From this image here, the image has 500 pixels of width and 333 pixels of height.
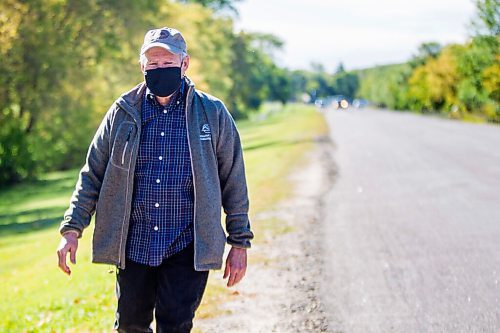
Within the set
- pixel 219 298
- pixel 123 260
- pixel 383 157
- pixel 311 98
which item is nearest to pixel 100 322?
pixel 219 298

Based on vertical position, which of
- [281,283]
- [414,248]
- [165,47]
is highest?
[165,47]

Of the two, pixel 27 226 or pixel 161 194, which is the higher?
pixel 161 194

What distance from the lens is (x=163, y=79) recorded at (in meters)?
3.84

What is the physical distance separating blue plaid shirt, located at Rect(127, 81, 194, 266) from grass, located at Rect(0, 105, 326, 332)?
0.40 meters

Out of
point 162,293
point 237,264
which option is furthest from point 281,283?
point 162,293

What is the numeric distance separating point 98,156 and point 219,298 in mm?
2910

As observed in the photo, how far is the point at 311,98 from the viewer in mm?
123250

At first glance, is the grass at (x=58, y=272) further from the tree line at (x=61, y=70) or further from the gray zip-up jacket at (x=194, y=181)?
the tree line at (x=61, y=70)

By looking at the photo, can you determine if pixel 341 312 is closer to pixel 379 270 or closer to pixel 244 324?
pixel 244 324

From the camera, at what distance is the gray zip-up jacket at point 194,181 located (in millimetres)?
3855

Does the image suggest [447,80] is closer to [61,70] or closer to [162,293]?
[61,70]

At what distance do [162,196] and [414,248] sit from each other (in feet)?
17.2

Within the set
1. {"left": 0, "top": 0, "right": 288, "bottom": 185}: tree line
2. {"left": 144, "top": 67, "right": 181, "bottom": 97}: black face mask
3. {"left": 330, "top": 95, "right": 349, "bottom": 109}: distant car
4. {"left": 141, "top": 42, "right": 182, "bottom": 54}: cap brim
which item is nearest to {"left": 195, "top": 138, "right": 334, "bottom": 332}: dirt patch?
{"left": 144, "top": 67, "right": 181, "bottom": 97}: black face mask

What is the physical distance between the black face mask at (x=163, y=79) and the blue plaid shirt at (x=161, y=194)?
0.48ft
